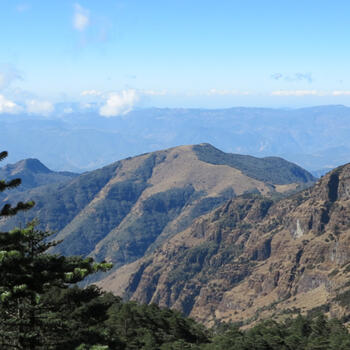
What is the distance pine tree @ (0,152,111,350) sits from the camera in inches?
980

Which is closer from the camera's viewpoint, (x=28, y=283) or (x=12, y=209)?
(x=28, y=283)

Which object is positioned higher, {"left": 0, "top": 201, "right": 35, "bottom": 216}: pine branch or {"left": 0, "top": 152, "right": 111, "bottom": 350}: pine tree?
{"left": 0, "top": 201, "right": 35, "bottom": 216}: pine branch

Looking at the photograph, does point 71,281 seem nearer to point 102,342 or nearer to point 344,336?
point 102,342

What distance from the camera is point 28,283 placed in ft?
85.0

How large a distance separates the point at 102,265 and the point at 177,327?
70.5m

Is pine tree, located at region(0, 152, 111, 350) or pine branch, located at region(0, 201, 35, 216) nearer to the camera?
pine tree, located at region(0, 152, 111, 350)

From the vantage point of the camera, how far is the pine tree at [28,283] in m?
24.9

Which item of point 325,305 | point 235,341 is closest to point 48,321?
point 235,341

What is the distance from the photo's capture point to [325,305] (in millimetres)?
171500

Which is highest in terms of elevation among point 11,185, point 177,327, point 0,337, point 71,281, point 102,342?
point 11,185

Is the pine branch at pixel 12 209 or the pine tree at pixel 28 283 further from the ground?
the pine branch at pixel 12 209

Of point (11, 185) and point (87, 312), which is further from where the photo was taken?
point (87, 312)

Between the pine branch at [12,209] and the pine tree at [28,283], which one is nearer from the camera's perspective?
the pine tree at [28,283]

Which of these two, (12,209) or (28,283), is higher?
(12,209)
